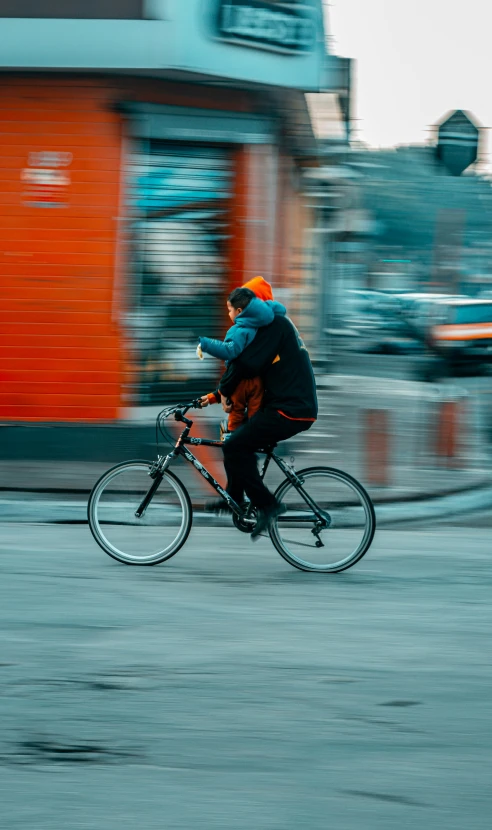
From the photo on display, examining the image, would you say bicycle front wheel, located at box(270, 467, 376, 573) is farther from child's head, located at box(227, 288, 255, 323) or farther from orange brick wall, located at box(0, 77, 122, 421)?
orange brick wall, located at box(0, 77, 122, 421)

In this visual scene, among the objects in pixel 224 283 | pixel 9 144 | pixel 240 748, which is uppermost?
pixel 9 144

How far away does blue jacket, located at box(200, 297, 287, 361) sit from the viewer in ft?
23.9

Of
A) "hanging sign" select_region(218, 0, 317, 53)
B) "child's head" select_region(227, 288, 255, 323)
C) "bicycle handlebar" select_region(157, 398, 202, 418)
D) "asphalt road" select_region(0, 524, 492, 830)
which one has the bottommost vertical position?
"asphalt road" select_region(0, 524, 492, 830)

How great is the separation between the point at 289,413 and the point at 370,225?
104ft

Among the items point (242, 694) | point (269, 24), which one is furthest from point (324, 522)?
point (269, 24)

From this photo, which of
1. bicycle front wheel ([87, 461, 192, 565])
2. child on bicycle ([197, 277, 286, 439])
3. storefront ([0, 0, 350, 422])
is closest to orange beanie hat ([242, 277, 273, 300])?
child on bicycle ([197, 277, 286, 439])

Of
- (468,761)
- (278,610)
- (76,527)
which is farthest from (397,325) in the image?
(468,761)

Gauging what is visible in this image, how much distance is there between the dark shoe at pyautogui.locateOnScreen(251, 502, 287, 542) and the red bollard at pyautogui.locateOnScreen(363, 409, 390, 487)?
11.7 feet

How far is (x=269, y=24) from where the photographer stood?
41.9ft

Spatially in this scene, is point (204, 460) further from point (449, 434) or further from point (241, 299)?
point (449, 434)

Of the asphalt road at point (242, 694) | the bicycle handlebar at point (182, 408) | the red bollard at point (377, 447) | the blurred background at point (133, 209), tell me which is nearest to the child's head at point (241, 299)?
the bicycle handlebar at point (182, 408)

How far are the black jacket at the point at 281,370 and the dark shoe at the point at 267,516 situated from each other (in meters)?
0.56

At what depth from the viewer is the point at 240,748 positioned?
431 centimetres

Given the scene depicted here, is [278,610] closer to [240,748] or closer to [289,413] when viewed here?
[289,413]
